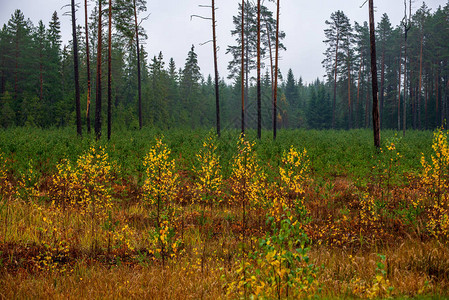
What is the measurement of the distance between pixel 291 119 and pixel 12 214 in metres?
59.8

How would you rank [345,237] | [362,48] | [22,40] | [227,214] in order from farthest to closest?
[362,48], [22,40], [227,214], [345,237]

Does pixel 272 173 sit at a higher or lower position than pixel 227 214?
higher

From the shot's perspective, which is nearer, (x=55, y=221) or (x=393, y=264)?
(x=393, y=264)

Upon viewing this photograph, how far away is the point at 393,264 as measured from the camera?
415 centimetres

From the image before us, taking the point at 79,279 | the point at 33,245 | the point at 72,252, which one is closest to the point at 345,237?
the point at 79,279

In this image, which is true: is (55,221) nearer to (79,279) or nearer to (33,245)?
(33,245)

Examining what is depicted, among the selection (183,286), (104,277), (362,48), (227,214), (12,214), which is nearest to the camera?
(183,286)

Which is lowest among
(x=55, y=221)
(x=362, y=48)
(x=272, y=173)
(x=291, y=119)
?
(x=55, y=221)

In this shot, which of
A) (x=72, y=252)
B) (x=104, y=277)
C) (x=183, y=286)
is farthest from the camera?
(x=72, y=252)

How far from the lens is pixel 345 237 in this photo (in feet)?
18.0

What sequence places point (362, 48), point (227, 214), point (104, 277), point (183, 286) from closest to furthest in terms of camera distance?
point (183, 286) → point (104, 277) → point (227, 214) → point (362, 48)

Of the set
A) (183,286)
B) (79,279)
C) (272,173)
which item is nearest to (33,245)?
(79,279)

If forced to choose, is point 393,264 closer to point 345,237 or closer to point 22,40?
point 345,237

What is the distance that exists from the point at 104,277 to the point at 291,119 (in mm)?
60835
